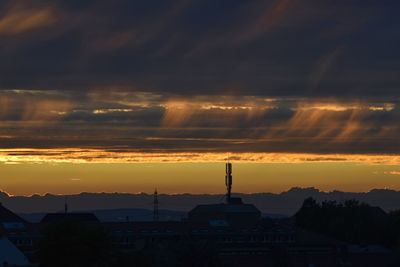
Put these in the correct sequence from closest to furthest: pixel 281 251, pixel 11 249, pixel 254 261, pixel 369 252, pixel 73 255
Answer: pixel 73 255
pixel 11 249
pixel 281 251
pixel 254 261
pixel 369 252

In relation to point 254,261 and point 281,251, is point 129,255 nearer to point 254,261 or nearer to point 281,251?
point 281,251

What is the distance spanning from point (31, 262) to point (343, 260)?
69.7 meters

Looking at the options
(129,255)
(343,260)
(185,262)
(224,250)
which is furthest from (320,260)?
(129,255)

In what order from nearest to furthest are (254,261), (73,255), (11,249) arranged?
1. (73,255)
2. (11,249)
3. (254,261)

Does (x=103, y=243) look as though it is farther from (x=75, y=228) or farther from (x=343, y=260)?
(x=343, y=260)

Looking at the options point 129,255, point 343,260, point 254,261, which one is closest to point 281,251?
point 254,261

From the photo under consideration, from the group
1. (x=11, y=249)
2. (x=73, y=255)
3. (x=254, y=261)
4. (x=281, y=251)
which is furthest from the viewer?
(x=254, y=261)

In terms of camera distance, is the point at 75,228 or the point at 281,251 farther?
the point at 281,251

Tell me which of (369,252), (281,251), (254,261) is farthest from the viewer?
(369,252)

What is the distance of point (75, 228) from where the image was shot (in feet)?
428

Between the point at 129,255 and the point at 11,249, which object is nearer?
the point at 129,255

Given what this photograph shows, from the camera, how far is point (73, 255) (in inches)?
5064

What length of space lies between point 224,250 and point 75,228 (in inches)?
2799

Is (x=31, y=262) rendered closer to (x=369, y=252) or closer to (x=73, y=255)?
(x=73, y=255)
